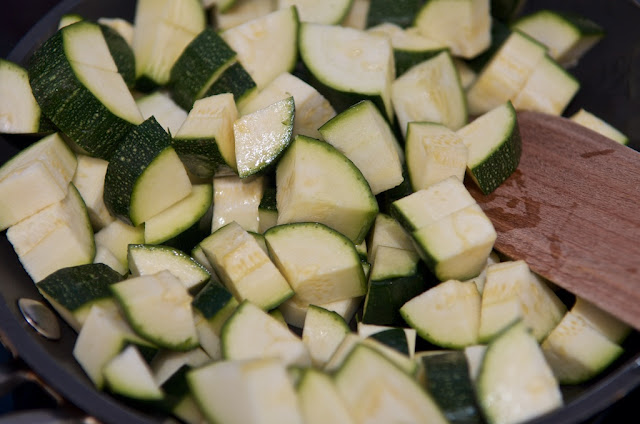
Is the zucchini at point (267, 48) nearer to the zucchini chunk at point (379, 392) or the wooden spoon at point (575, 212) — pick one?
the wooden spoon at point (575, 212)

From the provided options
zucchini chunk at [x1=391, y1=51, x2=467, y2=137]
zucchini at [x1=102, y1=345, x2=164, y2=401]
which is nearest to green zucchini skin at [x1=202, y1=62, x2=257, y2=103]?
zucchini chunk at [x1=391, y1=51, x2=467, y2=137]

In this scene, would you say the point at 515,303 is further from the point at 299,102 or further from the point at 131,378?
the point at 131,378

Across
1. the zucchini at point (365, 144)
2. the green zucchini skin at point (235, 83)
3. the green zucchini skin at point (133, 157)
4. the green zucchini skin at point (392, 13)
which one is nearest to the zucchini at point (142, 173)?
the green zucchini skin at point (133, 157)

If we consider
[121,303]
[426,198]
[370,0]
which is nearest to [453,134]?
[426,198]

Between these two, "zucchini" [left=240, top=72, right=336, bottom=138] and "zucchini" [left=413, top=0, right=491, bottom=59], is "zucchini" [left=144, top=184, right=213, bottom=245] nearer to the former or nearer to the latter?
"zucchini" [left=240, top=72, right=336, bottom=138]

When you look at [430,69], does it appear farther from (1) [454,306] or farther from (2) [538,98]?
(1) [454,306]

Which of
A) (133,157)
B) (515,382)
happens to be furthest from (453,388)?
(133,157)
